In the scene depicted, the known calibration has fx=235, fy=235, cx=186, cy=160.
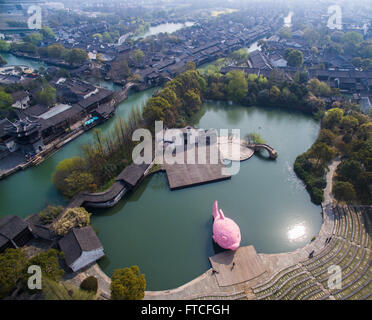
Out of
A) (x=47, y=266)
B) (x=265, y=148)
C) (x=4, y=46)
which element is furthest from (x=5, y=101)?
(x=4, y=46)

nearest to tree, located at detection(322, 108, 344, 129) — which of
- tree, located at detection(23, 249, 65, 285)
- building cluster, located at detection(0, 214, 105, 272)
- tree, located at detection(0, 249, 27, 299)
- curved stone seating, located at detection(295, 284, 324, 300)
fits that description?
curved stone seating, located at detection(295, 284, 324, 300)

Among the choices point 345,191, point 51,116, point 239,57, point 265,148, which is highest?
point 239,57

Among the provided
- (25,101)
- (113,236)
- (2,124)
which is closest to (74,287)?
(113,236)

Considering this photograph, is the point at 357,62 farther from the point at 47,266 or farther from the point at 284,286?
the point at 47,266


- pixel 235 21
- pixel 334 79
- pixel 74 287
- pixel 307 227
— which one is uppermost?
pixel 235 21

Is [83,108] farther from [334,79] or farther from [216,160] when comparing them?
[334,79]

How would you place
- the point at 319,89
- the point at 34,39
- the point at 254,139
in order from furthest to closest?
1. the point at 34,39
2. the point at 319,89
3. the point at 254,139
